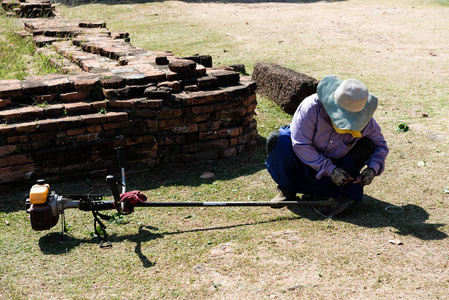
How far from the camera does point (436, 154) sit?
16.6 ft

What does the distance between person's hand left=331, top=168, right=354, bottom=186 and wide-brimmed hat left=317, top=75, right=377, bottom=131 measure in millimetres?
334

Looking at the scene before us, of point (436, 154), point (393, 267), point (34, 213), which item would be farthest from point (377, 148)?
point (34, 213)

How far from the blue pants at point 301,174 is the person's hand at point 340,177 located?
0.21 m

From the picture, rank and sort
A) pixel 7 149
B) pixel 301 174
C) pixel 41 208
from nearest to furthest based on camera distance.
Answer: pixel 41 208 < pixel 301 174 < pixel 7 149

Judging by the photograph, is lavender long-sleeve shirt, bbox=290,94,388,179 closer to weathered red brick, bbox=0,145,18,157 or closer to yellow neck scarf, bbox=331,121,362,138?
yellow neck scarf, bbox=331,121,362,138

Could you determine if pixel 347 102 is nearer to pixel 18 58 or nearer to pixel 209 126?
pixel 209 126

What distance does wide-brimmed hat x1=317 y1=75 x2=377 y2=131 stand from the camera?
3521 mm

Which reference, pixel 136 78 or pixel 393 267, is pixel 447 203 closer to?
pixel 393 267

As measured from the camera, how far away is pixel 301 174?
4043 mm

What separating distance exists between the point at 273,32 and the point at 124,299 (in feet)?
29.3

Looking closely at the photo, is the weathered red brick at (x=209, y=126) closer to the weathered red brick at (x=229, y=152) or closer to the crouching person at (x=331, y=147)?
the weathered red brick at (x=229, y=152)

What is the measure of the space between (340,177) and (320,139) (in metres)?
0.33

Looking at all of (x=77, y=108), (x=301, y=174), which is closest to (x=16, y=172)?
(x=77, y=108)

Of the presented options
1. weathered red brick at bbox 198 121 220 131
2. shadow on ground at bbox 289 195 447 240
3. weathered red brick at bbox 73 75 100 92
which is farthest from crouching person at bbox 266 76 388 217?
weathered red brick at bbox 73 75 100 92
